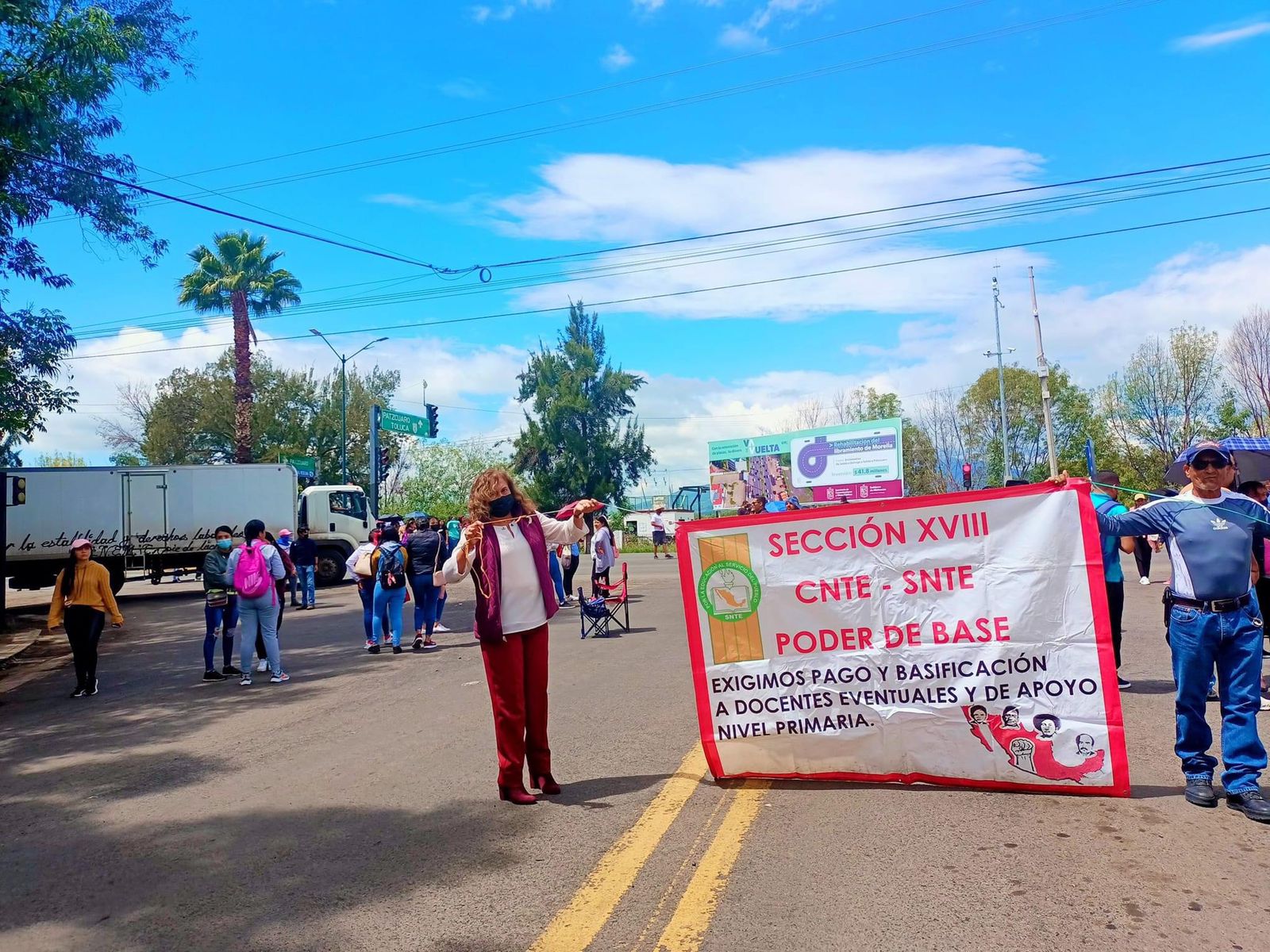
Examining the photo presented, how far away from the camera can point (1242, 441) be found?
696 inches

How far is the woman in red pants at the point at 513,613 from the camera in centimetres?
538

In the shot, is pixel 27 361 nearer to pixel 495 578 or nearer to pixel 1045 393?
pixel 495 578

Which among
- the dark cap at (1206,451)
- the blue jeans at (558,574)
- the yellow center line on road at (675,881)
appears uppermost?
the dark cap at (1206,451)

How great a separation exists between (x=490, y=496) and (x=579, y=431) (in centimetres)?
5713

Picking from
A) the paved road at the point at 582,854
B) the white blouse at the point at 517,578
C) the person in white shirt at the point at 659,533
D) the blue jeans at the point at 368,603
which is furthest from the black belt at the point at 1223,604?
the person in white shirt at the point at 659,533

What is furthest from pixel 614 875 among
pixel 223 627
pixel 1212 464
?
pixel 223 627

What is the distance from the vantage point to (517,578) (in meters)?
5.47

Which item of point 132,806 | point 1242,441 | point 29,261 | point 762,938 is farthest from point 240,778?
point 1242,441

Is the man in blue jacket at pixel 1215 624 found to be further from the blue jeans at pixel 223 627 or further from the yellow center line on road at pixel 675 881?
the blue jeans at pixel 223 627

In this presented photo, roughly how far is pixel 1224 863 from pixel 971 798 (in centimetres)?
120

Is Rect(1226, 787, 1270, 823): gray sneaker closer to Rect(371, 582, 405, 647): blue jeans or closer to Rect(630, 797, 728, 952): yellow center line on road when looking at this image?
Rect(630, 797, 728, 952): yellow center line on road

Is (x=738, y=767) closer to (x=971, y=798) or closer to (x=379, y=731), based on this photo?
(x=971, y=798)

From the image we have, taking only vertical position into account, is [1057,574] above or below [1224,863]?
above

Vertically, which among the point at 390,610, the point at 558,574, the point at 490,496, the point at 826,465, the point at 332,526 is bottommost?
the point at 390,610
